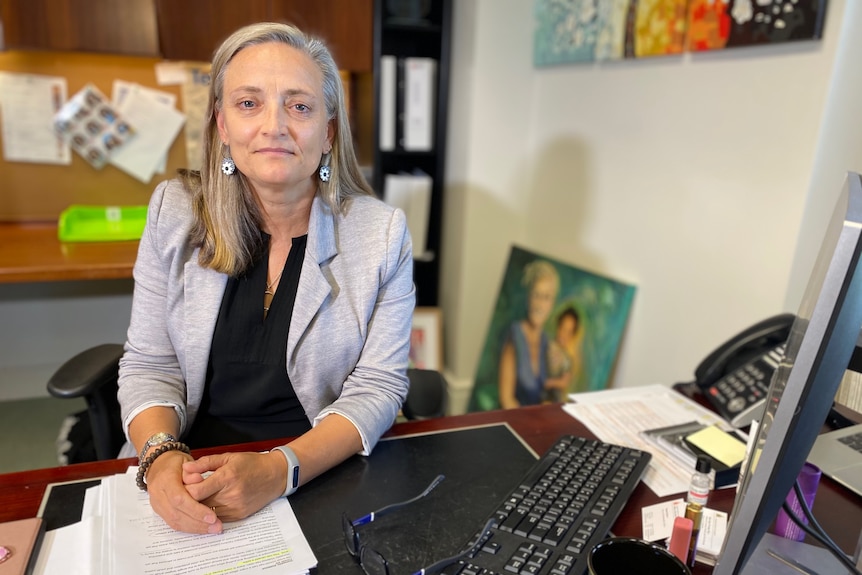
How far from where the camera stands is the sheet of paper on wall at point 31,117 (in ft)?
7.30

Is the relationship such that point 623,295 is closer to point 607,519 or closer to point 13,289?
point 607,519

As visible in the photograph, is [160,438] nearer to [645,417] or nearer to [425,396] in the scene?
[425,396]

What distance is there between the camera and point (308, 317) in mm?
1175

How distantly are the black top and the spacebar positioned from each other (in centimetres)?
49

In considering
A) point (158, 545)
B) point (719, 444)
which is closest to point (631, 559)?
point (719, 444)

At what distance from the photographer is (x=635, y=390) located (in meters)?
1.36

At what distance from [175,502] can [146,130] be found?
198cm

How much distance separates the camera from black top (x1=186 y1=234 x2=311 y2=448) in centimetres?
122

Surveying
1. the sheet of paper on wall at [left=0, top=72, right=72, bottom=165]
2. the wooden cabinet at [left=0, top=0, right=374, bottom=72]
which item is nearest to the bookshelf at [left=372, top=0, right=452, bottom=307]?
the wooden cabinet at [left=0, top=0, right=374, bottom=72]

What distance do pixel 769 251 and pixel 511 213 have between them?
1201 mm

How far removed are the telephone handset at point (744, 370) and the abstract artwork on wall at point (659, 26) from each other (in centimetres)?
66

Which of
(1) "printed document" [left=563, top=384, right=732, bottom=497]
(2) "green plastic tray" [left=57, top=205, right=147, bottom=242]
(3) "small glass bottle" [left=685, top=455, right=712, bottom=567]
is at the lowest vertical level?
(1) "printed document" [left=563, top=384, right=732, bottom=497]

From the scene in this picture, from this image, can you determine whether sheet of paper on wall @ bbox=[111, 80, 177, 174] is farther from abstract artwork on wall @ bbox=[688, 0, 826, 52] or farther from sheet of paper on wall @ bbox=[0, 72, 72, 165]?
abstract artwork on wall @ bbox=[688, 0, 826, 52]

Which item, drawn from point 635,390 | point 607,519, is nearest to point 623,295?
point 635,390
